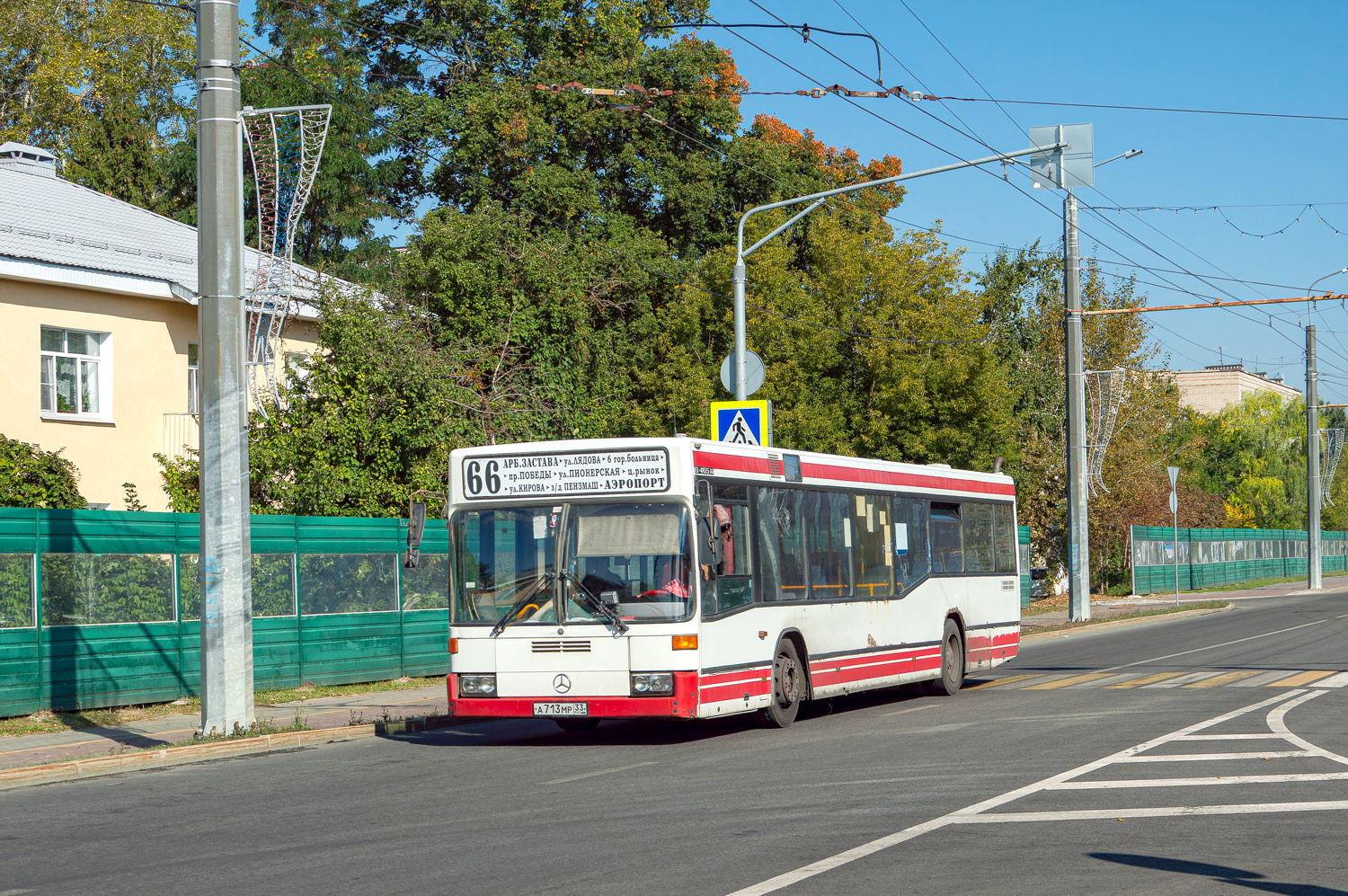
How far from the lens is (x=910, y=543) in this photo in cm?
1767

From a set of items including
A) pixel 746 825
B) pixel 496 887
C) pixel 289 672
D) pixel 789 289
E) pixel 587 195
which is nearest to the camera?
pixel 496 887

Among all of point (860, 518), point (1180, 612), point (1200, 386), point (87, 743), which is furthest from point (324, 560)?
point (1200, 386)

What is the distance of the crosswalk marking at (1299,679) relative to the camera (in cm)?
1762

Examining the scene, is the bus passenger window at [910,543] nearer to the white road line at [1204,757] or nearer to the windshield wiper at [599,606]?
the windshield wiper at [599,606]

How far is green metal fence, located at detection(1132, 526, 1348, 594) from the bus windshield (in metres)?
32.9

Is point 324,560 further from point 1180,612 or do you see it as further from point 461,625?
point 1180,612

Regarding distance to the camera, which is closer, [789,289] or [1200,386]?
[789,289]

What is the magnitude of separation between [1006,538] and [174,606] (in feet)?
36.3

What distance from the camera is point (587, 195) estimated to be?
40.8 m

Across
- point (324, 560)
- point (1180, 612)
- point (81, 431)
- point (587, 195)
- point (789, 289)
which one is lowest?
point (1180, 612)

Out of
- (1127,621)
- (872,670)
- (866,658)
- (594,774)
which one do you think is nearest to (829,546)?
(866,658)

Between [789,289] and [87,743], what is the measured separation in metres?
Result: 26.4

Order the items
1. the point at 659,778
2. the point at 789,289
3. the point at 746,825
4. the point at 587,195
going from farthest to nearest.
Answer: the point at 587,195, the point at 789,289, the point at 659,778, the point at 746,825

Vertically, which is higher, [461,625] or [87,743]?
[461,625]
